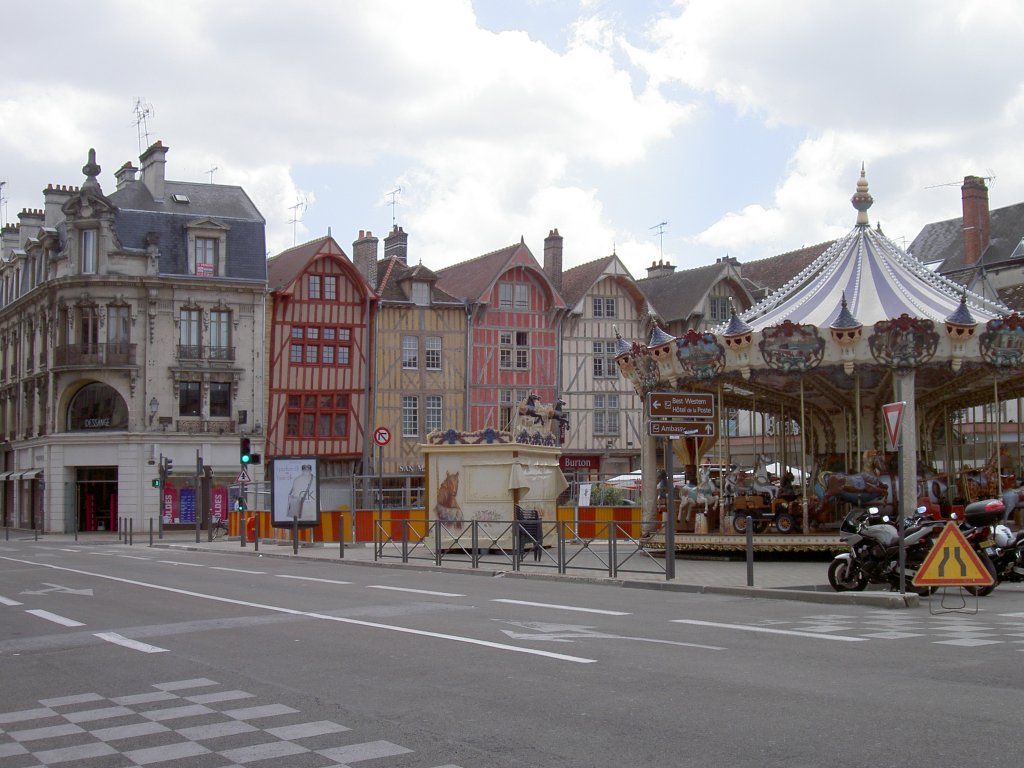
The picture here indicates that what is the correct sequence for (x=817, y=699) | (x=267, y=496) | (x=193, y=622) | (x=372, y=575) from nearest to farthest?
(x=817, y=699) → (x=193, y=622) → (x=372, y=575) → (x=267, y=496)

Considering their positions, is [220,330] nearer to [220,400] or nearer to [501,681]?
[220,400]

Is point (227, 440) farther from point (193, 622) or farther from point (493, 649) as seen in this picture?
point (493, 649)

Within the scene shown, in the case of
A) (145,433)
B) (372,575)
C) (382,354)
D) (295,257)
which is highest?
(295,257)

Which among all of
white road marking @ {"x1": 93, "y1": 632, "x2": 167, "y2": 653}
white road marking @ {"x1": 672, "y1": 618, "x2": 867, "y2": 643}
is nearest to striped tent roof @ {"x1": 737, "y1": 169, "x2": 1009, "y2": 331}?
white road marking @ {"x1": 672, "y1": 618, "x2": 867, "y2": 643}

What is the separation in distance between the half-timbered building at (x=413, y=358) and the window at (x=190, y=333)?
22.7 ft

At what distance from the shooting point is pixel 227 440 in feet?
148

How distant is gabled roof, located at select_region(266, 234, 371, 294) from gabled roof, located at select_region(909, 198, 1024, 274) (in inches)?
1005

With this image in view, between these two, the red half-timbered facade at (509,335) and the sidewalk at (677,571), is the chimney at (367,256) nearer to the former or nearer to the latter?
the red half-timbered facade at (509,335)

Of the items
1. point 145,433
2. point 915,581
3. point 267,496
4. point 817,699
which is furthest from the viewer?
point 145,433

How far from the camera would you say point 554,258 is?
51.7m

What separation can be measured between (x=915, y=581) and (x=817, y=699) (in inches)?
251

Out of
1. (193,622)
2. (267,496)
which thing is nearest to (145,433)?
(267,496)

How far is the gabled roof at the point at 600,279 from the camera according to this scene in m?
50.6

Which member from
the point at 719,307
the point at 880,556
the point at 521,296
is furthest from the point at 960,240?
the point at 880,556
